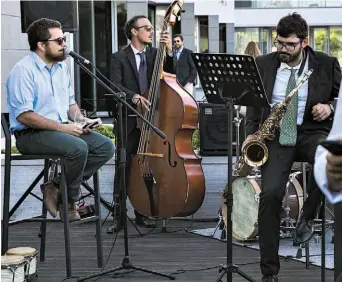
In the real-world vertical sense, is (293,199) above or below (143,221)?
above

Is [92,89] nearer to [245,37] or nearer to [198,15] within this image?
[198,15]

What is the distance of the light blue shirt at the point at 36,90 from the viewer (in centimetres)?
514

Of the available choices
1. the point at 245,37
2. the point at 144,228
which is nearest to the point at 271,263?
the point at 144,228

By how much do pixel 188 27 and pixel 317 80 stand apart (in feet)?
56.8

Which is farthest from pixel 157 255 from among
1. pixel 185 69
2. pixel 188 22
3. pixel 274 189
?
pixel 188 22

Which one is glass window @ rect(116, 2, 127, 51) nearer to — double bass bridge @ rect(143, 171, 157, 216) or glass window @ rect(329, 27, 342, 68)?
double bass bridge @ rect(143, 171, 157, 216)

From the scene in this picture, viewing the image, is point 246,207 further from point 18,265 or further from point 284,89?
A: point 18,265

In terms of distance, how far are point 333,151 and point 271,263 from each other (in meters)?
2.85

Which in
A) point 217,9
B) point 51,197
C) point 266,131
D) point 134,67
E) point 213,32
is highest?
point 217,9

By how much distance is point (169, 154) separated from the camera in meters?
6.43

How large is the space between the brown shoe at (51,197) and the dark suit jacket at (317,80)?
1.59m

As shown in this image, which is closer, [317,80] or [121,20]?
[317,80]

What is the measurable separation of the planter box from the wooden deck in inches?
9.7

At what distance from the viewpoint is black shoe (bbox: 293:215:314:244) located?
16.9ft
